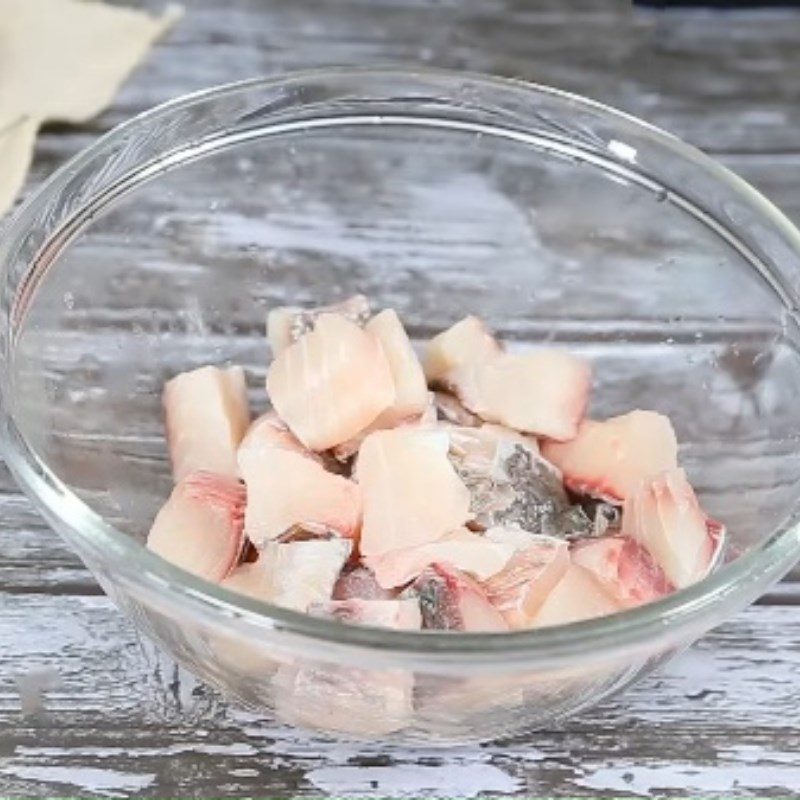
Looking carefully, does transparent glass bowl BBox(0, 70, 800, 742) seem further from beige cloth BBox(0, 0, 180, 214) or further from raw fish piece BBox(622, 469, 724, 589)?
beige cloth BBox(0, 0, 180, 214)

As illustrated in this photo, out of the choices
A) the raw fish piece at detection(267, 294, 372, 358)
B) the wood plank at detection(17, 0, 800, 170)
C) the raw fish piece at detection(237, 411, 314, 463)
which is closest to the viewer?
the raw fish piece at detection(237, 411, 314, 463)

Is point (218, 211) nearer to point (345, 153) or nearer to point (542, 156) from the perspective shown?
point (345, 153)

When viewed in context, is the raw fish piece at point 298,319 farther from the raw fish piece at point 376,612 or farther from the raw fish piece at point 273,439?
the raw fish piece at point 376,612

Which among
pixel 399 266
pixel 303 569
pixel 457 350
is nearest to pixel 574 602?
pixel 303 569

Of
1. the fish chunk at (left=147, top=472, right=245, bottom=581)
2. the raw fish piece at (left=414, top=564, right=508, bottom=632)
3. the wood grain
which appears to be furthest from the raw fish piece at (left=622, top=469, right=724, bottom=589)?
the wood grain

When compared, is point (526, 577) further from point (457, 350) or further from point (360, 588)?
point (457, 350)

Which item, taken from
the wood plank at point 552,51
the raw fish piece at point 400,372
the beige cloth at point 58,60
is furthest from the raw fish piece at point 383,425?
the wood plank at point 552,51
